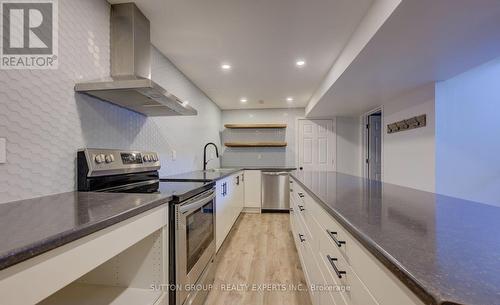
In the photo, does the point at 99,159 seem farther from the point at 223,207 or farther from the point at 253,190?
the point at 253,190

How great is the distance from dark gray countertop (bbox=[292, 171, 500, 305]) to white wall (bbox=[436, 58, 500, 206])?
1.89 m

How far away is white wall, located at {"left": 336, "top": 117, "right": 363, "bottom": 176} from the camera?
5.12 meters

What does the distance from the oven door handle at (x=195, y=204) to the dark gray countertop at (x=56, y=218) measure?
139mm

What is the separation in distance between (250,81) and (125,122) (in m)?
2.06

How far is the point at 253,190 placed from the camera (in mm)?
4559

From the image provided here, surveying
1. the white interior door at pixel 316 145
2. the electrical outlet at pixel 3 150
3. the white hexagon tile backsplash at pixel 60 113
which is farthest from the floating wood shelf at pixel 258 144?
the electrical outlet at pixel 3 150

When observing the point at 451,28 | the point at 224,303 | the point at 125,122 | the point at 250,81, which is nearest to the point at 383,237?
→ the point at 224,303

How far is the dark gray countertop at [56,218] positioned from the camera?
556 millimetres

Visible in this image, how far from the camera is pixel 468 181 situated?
263 centimetres

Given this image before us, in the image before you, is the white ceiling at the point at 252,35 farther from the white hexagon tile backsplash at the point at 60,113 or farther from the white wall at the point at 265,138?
the white wall at the point at 265,138

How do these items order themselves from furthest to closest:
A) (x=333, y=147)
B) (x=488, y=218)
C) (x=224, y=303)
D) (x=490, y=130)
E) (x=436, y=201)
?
(x=333, y=147) → (x=490, y=130) → (x=224, y=303) → (x=436, y=201) → (x=488, y=218)

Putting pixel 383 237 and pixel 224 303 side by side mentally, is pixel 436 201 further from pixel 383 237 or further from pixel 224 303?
pixel 224 303

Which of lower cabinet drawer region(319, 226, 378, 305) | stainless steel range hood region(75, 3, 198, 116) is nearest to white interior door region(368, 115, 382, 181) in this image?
lower cabinet drawer region(319, 226, 378, 305)

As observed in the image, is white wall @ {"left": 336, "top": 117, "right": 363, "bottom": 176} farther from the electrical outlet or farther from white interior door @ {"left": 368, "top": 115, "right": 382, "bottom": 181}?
the electrical outlet
